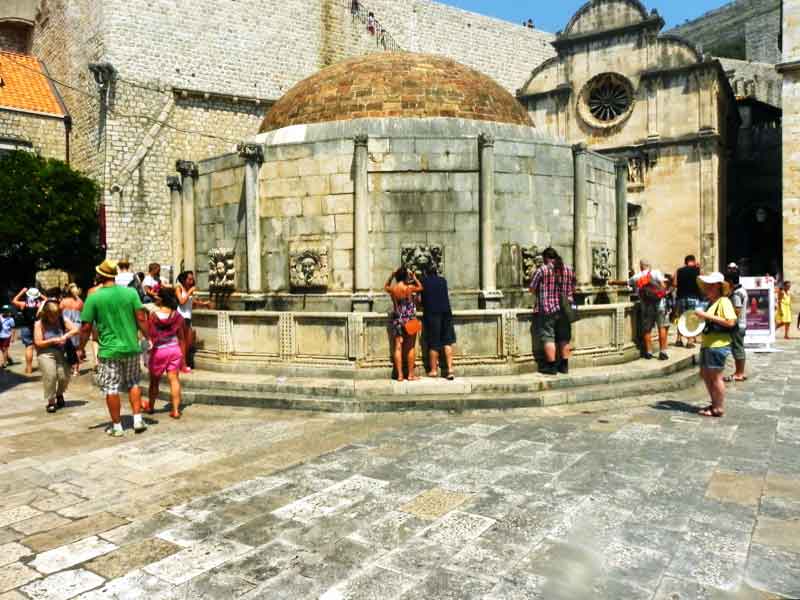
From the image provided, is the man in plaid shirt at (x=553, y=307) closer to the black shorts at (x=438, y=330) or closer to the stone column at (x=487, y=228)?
the stone column at (x=487, y=228)

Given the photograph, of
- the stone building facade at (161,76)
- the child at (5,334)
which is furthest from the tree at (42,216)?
the child at (5,334)

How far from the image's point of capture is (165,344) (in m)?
7.51

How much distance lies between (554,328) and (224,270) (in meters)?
5.88

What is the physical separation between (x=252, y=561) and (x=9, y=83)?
36.3 m

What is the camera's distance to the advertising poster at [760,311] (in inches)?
540

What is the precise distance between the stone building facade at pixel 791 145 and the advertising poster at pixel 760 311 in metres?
10.1

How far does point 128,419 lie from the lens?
7.43m

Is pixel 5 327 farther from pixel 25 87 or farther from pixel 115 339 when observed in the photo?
pixel 25 87

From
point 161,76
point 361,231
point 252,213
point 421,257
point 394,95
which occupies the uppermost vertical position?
point 161,76

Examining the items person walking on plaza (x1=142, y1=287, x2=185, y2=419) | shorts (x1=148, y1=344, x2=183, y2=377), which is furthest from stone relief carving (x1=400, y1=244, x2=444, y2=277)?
shorts (x1=148, y1=344, x2=183, y2=377)

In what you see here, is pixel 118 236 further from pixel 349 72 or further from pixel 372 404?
pixel 372 404

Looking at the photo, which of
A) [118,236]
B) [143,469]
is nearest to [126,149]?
[118,236]

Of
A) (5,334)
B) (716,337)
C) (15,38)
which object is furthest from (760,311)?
(15,38)

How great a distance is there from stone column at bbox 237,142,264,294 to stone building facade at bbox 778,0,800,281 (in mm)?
20386
